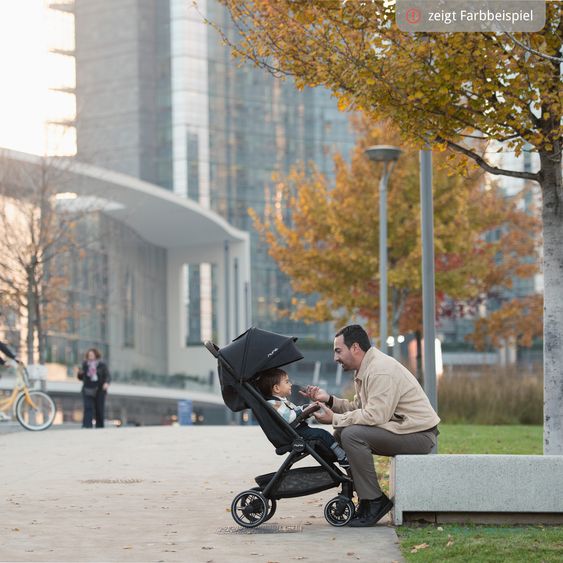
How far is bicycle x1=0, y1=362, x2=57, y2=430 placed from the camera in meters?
20.1

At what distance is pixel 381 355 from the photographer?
8422 mm

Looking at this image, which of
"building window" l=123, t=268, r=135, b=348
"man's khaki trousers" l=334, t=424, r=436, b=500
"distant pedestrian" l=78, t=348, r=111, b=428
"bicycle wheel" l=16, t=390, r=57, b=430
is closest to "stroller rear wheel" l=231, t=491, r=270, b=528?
"man's khaki trousers" l=334, t=424, r=436, b=500

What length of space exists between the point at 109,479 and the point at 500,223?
1006 inches

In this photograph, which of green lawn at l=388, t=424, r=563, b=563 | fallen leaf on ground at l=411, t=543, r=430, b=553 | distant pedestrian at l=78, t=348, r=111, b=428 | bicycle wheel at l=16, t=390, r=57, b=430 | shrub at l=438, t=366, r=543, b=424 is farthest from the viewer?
shrub at l=438, t=366, r=543, b=424

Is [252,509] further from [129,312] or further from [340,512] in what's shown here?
[129,312]

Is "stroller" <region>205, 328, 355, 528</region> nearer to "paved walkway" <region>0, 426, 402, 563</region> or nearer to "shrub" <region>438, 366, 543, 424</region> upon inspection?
"paved walkway" <region>0, 426, 402, 563</region>

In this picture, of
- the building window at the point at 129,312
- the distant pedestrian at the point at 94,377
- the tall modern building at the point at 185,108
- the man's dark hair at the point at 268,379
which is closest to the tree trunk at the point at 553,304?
the man's dark hair at the point at 268,379

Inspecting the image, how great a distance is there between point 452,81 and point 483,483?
3.48m

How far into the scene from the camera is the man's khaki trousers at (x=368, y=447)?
8289 millimetres

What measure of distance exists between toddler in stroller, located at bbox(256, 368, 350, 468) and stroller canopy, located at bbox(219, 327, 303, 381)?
14cm

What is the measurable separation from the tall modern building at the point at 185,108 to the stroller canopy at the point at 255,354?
75.1 metres

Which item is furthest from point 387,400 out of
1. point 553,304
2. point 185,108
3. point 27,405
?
point 185,108

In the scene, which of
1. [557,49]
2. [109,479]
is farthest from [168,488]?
[557,49]

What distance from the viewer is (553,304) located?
9742mm
